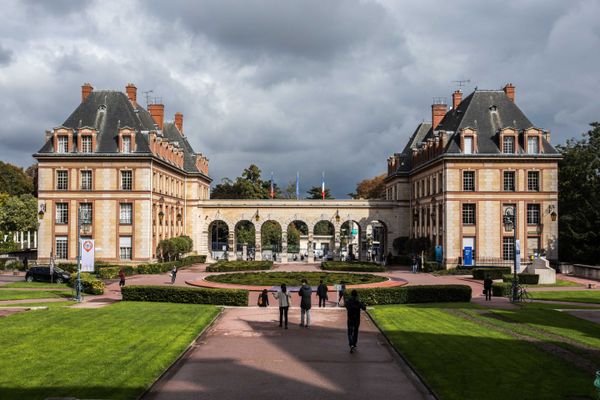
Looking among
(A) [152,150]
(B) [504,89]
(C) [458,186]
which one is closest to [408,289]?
(C) [458,186]

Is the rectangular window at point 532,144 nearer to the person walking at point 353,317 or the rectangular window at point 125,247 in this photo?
the rectangular window at point 125,247

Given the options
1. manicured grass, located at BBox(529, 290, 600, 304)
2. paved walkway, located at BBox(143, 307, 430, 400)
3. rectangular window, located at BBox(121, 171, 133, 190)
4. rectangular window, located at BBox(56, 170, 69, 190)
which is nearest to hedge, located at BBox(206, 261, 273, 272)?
rectangular window, located at BBox(121, 171, 133, 190)

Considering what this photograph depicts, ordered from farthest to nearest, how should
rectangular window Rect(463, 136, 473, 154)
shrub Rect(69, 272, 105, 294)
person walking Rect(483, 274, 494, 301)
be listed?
rectangular window Rect(463, 136, 473, 154) → shrub Rect(69, 272, 105, 294) → person walking Rect(483, 274, 494, 301)

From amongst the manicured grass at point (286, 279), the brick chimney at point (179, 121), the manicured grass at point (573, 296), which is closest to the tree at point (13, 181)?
the brick chimney at point (179, 121)

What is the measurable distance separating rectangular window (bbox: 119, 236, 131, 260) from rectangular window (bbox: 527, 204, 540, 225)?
4281cm

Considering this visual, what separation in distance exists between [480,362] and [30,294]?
30.6 m

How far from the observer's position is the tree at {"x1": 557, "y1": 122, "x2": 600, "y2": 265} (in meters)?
60.3

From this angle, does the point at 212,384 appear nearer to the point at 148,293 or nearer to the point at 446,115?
the point at 148,293

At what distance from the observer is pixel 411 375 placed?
17.1m

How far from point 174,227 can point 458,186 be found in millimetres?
34899

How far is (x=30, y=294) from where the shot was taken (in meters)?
37.7

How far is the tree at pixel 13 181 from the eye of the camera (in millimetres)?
97438

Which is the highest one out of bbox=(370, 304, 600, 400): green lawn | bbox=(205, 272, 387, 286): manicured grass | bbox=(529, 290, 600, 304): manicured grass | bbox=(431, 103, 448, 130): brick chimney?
bbox=(431, 103, 448, 130): brick chimney

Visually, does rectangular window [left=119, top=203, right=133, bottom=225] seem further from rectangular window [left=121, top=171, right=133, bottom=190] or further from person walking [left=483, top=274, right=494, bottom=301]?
person walking [left=483, top=274, right=494, bottom=301]
